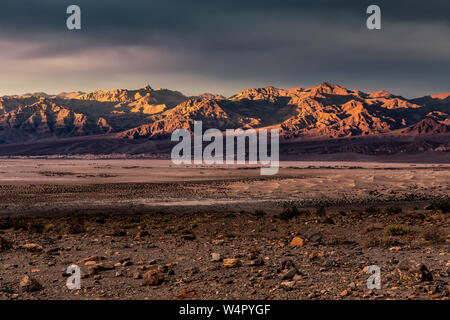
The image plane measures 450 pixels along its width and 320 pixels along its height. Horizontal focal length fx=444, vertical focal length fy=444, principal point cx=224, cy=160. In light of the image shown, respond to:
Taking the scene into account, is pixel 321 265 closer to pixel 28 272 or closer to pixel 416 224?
pixel 28 272

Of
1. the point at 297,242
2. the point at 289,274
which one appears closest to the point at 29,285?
the point at 289,274

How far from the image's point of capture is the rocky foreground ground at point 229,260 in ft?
29.0

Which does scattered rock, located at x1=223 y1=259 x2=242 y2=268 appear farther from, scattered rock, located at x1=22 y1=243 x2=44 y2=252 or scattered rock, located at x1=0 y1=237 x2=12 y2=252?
scattered rock, located at x1=0 y1=237 x2=12 y2=252

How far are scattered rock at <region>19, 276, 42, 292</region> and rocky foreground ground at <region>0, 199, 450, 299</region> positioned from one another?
0.8 inches

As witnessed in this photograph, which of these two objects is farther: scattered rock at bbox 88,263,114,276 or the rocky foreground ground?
scattered rock at bbox 88,263,114,276

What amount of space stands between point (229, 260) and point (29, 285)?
4568mm

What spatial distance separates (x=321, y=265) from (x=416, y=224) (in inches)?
335

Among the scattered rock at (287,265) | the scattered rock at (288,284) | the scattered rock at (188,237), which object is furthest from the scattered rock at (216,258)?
the scattered rock at (188,237)

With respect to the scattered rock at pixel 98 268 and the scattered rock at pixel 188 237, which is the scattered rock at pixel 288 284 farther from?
the scattered rock at pixel 188 237

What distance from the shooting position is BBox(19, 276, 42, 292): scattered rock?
30.7 feet

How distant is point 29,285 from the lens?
369 inches

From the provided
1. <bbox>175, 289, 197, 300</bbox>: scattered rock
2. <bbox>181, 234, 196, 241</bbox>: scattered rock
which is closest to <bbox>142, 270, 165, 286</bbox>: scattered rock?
<bbox>175, 289, 197, 300</bbox>: scattered rock

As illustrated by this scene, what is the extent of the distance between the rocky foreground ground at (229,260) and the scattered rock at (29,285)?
21mm

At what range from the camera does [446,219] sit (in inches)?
705
